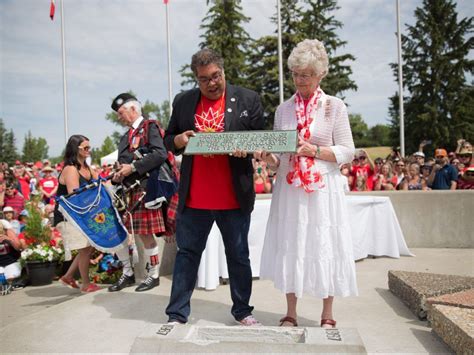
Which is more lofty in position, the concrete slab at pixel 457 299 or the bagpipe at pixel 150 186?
the bagpipe at pixel 150 186

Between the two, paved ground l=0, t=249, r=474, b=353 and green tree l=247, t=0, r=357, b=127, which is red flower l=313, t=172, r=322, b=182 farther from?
green tree l=247, t=0, r=357, b=127

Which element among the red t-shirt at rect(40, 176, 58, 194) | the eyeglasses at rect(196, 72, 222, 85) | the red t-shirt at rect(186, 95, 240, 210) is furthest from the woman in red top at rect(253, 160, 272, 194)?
the red t-shirt at rect(40, 176, 58, 194)

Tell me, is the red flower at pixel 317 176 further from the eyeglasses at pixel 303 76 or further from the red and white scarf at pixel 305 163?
the eyeglasses at pixel 303 76

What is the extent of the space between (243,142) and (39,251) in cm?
467

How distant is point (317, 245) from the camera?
120 inches

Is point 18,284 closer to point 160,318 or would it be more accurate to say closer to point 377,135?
point 160,318

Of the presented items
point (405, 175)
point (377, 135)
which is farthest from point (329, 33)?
point (377, 135)

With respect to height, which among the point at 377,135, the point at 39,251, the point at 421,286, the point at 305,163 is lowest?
the point at 39,251

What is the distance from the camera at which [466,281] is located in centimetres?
385

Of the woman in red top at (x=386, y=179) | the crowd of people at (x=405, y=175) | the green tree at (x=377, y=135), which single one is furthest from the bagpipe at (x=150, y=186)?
the green tree at (x=377, y=135)

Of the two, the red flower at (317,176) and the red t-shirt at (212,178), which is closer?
the red flower at (317,176)

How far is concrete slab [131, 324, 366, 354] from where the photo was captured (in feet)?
7.59

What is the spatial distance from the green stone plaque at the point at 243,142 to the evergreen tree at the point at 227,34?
102 feet

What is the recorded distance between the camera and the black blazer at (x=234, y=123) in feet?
10.6
